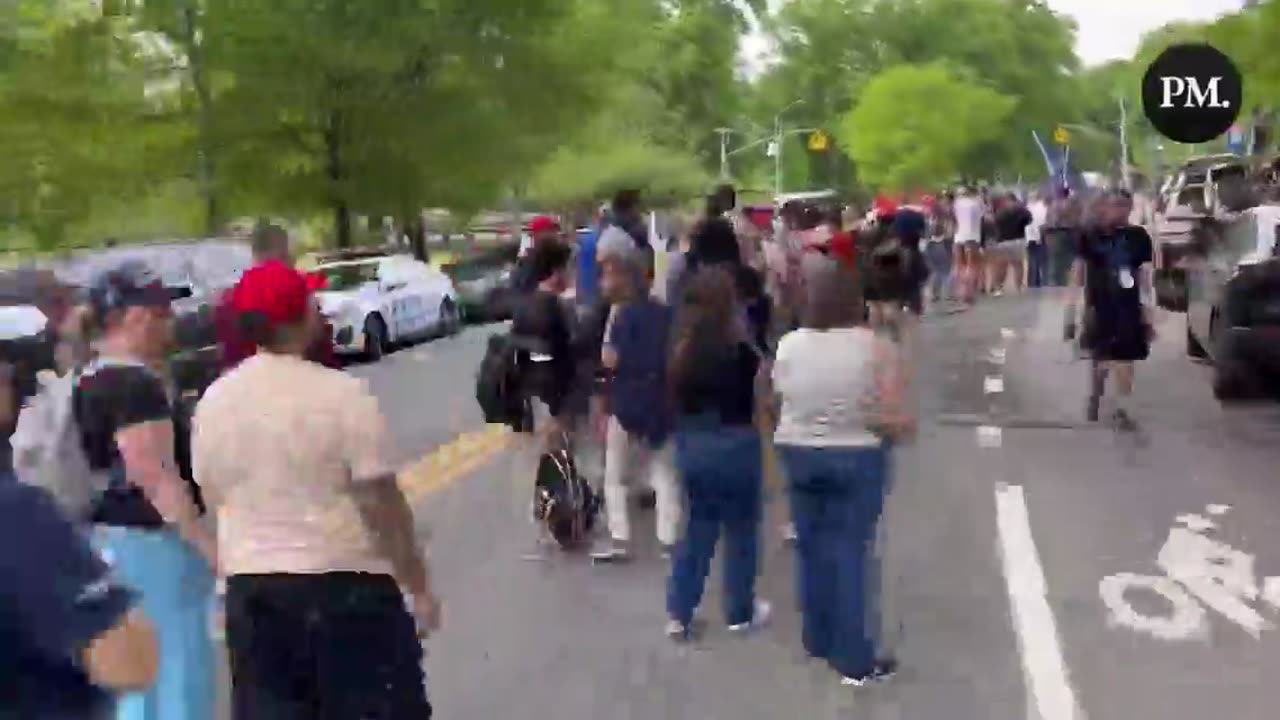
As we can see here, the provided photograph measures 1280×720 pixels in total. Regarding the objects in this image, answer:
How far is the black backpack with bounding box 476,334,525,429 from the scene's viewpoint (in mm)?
9219

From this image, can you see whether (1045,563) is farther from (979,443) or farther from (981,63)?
(981,63)

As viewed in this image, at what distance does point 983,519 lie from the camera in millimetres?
10188

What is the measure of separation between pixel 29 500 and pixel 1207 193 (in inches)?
1002

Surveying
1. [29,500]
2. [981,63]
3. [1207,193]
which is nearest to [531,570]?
[29,500]

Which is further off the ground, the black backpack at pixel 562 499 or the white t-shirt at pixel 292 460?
the white t-shirt at pixel 292 460

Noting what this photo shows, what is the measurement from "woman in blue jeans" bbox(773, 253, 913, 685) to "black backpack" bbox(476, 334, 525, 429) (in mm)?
2640

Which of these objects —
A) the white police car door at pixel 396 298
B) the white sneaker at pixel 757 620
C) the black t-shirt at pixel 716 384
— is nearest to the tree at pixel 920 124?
the white police car door at pixel 396 298

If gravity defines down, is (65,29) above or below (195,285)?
above

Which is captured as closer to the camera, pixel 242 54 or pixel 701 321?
pixel 701 321

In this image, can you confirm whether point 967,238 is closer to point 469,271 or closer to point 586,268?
point 469,271

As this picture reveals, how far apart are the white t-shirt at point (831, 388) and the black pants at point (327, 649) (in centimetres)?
268

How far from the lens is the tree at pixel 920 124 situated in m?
96.6

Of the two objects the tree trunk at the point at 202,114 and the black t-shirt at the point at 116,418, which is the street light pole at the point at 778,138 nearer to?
the tree trunk at the point at 202,114

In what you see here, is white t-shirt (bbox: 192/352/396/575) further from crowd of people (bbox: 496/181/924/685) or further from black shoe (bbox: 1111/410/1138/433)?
black shoe (bbox: 1111/410/1138/433)
